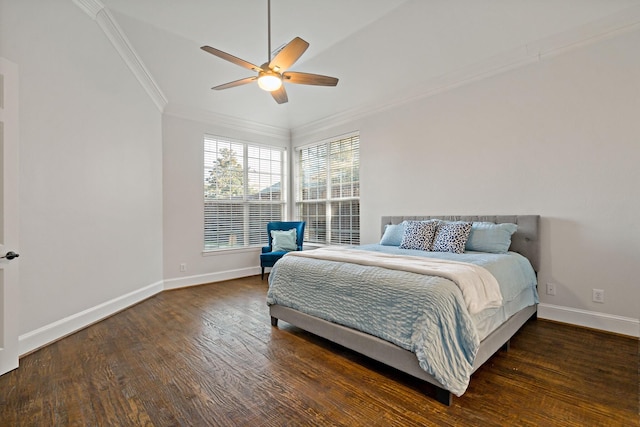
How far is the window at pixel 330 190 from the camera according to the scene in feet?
16.8

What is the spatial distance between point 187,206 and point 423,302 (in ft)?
13.6

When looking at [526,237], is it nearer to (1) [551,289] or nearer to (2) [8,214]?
(1) [551,289]

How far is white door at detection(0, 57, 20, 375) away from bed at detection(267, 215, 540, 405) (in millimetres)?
1916

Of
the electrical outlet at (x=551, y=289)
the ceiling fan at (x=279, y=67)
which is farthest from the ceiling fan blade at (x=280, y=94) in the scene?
the electrical outlet at (x=551, y=289)

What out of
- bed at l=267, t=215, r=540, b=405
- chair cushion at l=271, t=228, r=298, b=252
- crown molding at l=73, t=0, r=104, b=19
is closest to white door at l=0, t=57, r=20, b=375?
crown molding at l=73, t=0, r=104, b=19

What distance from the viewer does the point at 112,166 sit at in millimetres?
3383

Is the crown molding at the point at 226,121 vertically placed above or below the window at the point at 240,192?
above

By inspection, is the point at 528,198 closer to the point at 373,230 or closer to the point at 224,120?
the point at 373,230

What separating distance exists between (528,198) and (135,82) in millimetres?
4867

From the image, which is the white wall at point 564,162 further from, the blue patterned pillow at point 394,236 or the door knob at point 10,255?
the door knob at point 10,255

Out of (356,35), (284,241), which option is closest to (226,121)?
(284,241)

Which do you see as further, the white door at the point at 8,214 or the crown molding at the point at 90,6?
the crown molding at the point at 90,6

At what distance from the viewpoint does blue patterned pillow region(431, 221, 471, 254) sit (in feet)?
10.0

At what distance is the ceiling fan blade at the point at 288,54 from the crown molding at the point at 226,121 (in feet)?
8.86
